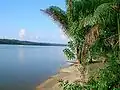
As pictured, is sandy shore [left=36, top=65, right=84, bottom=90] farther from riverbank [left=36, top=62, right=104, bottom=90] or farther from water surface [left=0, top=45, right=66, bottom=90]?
water surface [left=0, top=45, right=66, bottom=90]

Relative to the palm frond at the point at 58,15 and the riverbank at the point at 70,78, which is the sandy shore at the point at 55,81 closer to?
the riverbank at the point at 70,78

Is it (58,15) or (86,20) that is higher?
(58,15)

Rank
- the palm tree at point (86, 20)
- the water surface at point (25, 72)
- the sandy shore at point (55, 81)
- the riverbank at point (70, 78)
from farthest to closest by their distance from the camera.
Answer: the water surface at point (25, 72) < the sandy shore at point (55, 81) < the riverbank at point (70, 78) < the palm tree at point (86, 20)

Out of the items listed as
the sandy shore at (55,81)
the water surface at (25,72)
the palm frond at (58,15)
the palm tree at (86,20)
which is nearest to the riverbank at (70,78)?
the sandy shore at (55,81)

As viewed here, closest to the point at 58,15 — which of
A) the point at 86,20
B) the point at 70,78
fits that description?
the point at 70,78

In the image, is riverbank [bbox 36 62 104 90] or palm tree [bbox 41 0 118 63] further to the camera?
riverbank [bbox 36 62 104 90]

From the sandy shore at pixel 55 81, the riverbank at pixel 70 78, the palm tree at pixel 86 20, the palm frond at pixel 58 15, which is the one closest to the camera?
the palm tree at pixel 86 20

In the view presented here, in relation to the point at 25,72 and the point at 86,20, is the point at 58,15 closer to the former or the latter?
the point at 86,20

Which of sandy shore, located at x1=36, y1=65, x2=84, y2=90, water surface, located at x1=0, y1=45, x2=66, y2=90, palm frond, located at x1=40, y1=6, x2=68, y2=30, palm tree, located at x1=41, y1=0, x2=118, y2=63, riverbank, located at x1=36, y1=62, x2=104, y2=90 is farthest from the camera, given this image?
water surface, located at x1=0, y1=45, x2=66, y2=90

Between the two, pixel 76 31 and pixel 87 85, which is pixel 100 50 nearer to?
pixel 76 31

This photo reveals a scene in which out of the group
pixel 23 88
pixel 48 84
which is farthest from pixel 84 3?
pixel 23 88

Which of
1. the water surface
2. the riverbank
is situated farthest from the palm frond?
the water surface

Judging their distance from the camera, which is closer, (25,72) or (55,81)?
(55,81)

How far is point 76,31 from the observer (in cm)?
1452
